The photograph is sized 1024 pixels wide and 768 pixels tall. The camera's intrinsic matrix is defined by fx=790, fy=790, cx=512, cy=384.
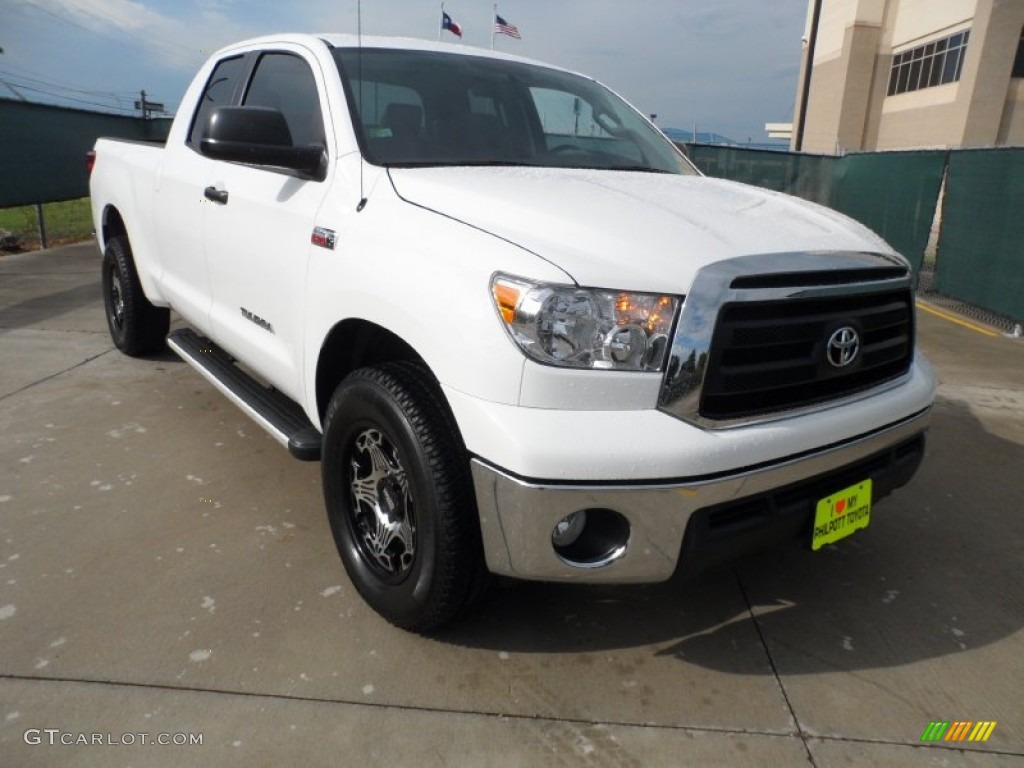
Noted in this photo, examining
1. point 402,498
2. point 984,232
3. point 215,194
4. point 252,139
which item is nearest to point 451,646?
point 402,498

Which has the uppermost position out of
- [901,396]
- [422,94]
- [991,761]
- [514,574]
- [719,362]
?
[422,94]

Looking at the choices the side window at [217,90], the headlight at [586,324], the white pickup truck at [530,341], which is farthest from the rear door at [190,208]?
the headlight at [586,324]

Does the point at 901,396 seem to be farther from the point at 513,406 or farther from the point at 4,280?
the point at 4,280

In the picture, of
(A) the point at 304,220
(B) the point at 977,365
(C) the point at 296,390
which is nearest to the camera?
(A) the point at 304,220

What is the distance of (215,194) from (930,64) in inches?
1268

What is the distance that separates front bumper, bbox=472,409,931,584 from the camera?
198cm

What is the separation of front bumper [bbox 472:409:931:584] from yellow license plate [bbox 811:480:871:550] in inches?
1.6

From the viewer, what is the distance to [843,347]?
7.44 ft

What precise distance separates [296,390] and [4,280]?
698 cm

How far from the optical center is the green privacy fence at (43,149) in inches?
384

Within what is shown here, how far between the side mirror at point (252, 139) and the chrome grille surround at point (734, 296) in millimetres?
1453

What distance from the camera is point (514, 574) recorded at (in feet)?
6.93

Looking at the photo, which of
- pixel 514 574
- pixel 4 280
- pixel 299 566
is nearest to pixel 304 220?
pixel 299 566

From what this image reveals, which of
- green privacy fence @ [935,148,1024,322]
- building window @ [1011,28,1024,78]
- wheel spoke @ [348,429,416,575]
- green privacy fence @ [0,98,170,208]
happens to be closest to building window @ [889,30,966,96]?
building window @ [1011,28,1024,78]
